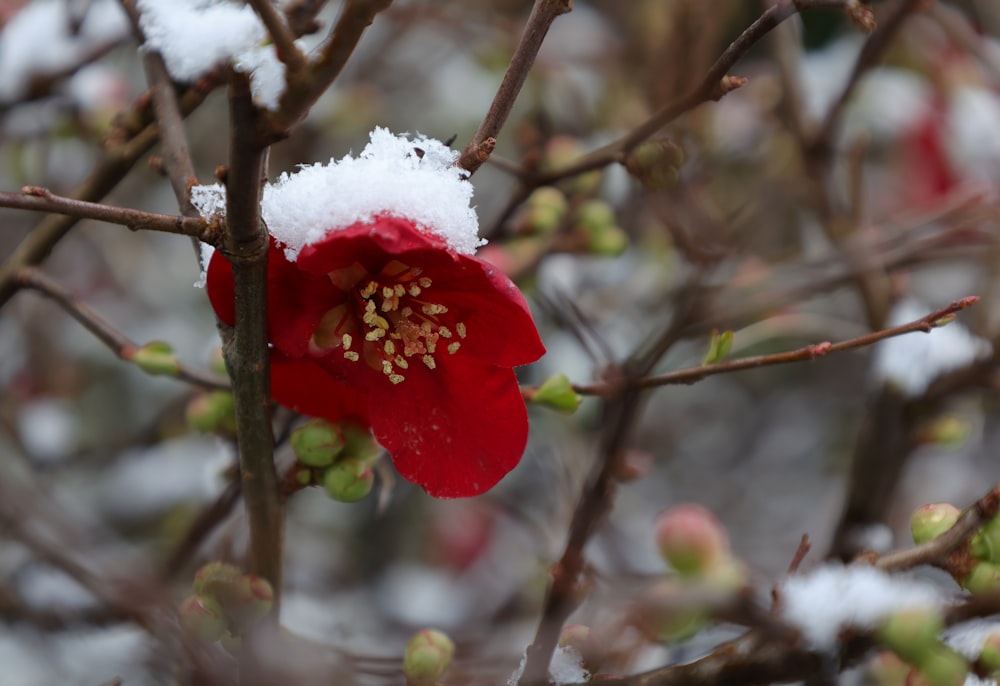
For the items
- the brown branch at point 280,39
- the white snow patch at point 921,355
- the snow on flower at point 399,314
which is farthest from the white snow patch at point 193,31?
the white snow patch at point 921,355

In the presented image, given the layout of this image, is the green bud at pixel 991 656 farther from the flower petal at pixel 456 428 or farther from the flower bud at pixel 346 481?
the flower bud at pixel 346 481

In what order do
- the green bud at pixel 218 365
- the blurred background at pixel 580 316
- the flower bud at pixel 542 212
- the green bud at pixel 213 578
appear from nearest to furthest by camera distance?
the green bud at pixel 213 578, the green bud at pixel 218 365, the flower bud at pixel 542 212, the blurred background at pixel 580 316

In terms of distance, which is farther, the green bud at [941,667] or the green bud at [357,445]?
the green bud at [357,445]

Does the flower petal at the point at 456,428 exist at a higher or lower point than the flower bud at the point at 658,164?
lower

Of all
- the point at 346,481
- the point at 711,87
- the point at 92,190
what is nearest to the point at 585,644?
the point at 346,481

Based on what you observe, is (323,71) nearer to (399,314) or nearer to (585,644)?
(399,314)

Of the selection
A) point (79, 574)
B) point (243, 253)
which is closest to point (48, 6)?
point (79, 574)

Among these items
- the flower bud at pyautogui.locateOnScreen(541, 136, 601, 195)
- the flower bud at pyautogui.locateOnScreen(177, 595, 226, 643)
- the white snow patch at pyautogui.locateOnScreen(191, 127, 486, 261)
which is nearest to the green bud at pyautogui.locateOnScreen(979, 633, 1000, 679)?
the white snow patch at pyautogui.locateOnScreen(191, 127, 486, 261)
